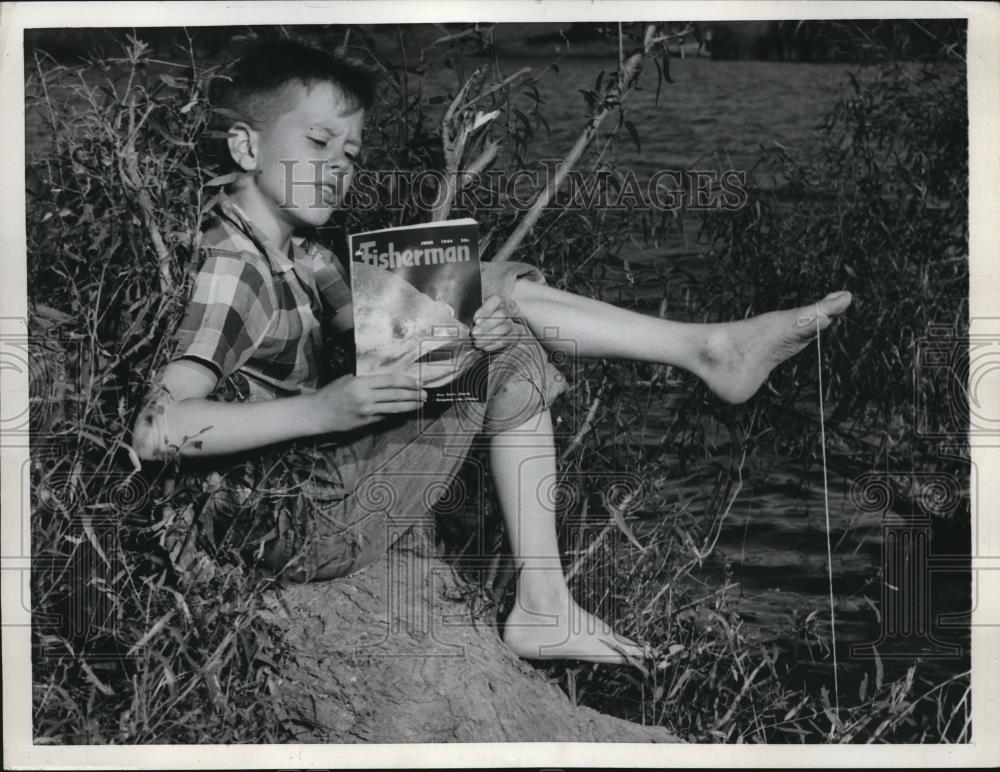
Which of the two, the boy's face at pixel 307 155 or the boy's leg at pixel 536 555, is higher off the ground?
the boy's face at pixel 307 155

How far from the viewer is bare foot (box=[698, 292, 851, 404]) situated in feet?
10.2

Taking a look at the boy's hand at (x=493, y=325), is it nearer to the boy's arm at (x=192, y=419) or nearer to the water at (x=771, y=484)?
the water at (x=771, y=484)

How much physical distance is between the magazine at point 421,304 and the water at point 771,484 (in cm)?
31

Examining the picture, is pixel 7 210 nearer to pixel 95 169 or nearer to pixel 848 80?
pixel 95 169

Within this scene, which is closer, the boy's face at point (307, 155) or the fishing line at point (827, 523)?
the boy's face at point (307, 155)

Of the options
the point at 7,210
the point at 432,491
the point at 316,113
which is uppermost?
the point at 316,113

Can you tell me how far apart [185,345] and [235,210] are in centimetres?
30

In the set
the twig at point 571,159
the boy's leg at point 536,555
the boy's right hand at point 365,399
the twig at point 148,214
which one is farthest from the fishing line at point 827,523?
the twig at point 148,214

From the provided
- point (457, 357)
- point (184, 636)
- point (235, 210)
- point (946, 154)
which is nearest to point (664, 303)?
point (457, 357)

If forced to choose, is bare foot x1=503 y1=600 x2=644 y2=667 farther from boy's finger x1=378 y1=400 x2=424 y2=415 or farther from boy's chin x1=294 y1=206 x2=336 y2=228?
boy's chin x1=294 y1=206 x2=336 y2=228

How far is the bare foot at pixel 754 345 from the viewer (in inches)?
122

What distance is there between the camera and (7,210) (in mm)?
3066

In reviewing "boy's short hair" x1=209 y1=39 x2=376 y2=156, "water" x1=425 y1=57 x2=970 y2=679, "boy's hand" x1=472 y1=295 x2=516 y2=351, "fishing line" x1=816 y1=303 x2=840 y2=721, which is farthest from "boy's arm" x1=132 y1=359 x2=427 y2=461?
"fishing line" x1=816 y1=303 x2=840 y2=721

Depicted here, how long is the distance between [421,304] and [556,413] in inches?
15.0
